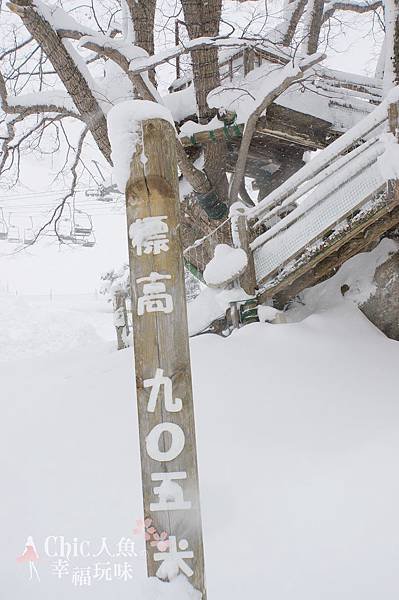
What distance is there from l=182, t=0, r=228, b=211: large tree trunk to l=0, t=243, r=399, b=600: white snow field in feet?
10.8

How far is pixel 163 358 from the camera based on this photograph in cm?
205

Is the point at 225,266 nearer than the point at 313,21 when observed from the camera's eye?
Yes

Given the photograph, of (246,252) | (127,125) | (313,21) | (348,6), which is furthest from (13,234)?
(127,125)

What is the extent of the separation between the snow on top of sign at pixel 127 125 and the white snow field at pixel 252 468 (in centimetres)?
186

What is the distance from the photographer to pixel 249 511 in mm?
3123

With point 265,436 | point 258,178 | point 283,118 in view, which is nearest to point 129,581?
point 265,436

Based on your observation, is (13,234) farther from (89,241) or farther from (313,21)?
(313,21)

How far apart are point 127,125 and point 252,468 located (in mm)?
2681

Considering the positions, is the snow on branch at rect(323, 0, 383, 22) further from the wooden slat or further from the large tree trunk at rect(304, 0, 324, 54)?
the wooden slat

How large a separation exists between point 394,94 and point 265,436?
→ 4044mm

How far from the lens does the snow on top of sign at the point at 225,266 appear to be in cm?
631

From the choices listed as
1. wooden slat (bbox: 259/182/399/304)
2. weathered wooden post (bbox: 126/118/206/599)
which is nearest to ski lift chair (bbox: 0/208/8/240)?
wooden slat (bbox: 259/182/399/304)

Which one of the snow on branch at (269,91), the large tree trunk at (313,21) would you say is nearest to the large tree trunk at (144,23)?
the snow on branch at (269,91)

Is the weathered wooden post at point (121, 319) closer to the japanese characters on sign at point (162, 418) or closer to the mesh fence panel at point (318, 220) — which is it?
the mesh fence panel at point (318, 220)
